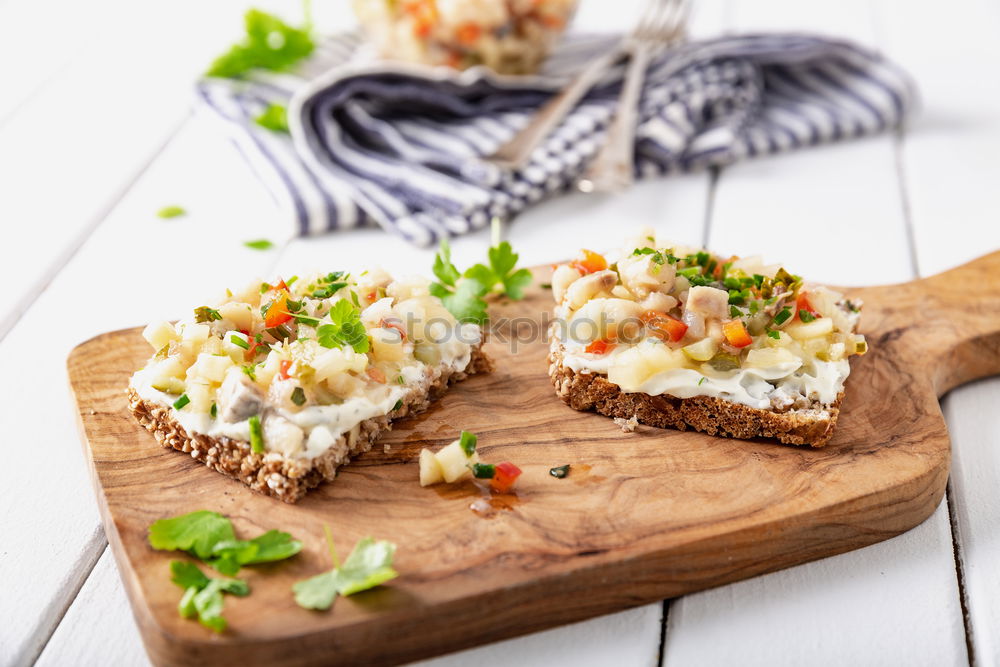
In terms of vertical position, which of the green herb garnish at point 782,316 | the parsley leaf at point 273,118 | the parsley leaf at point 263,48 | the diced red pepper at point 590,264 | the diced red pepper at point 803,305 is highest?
the parsley leaf at point 263,48

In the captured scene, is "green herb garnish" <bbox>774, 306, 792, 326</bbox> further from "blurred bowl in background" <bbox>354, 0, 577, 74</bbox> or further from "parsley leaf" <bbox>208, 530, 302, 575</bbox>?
"blurred bowl in background" <bbox>354, 0, 577, 74</bbox>

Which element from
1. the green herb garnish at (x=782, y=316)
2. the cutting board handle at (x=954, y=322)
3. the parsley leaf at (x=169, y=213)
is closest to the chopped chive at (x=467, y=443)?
the green herb garnish at (x=782, y=316)

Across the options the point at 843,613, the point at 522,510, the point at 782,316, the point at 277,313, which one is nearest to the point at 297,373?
the point at 277,313

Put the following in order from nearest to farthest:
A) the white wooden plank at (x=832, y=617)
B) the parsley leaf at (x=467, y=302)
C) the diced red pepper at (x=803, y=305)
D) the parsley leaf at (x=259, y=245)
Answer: the white wooden plank at (x=832, y=617)
the diced red pepper at (x=803, y=305)
the parsley leaf at (x=467, y=302)
the parsley leaf at (x=259, y=245)

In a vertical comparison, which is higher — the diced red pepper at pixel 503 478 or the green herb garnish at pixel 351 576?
the green herb garnish at pixel 351 576

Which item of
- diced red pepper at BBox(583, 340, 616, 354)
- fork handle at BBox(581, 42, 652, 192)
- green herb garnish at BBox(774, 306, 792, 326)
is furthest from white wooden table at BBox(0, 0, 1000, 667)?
diced red pepper at BBox(583, 340, 616, 354)

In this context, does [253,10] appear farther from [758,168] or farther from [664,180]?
[758,168]

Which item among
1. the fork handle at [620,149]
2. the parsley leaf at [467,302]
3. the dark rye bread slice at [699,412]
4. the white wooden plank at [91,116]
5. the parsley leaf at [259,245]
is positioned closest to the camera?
the dark rye bread slice at [699,412]

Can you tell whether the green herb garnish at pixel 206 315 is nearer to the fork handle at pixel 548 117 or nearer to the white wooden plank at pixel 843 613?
the white wooden plank at pixel 843 613
